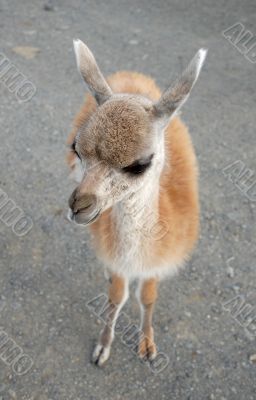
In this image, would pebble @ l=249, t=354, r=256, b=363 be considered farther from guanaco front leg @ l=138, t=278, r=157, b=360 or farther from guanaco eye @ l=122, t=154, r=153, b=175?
guanaco eye @ l=122, t=154, r=153, b=175

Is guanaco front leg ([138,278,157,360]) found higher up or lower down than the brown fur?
lower down

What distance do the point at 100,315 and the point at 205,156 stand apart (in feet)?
6.91

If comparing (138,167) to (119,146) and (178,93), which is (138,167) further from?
(178,93)

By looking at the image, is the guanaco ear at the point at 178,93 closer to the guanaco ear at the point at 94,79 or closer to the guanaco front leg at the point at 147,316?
the guanaco ear at the point at 94,79

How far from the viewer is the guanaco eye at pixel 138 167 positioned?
2141 millimetres

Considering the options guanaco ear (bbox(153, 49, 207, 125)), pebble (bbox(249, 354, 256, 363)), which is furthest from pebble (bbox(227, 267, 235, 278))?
guanaco ear (bbox(153, 49, 207, 125))

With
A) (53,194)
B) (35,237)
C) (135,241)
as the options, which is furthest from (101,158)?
(53,194)

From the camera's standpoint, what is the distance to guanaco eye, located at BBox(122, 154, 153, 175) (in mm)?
2141

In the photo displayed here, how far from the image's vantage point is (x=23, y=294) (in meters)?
3.69

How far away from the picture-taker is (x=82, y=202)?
206cm

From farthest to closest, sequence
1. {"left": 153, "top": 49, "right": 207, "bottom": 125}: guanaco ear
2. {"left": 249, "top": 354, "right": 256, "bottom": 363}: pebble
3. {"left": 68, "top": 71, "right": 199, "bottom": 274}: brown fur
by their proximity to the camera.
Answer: {"left": 249, "top": 354, "right": 256, "bottom": 363}: pebble → {"left": 68, "top": 71, "right": 199, "bottom": 274}: brown fur → {"left": 153, "top": 49, "right": 207, "bottom": 125}: guanaco ear

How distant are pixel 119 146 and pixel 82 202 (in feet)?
0.95

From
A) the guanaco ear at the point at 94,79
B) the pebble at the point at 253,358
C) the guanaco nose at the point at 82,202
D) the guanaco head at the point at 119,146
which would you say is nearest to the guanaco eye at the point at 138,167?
the guanaco head at the point at 119,146

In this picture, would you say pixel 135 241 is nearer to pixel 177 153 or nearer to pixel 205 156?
pixel 177 153
